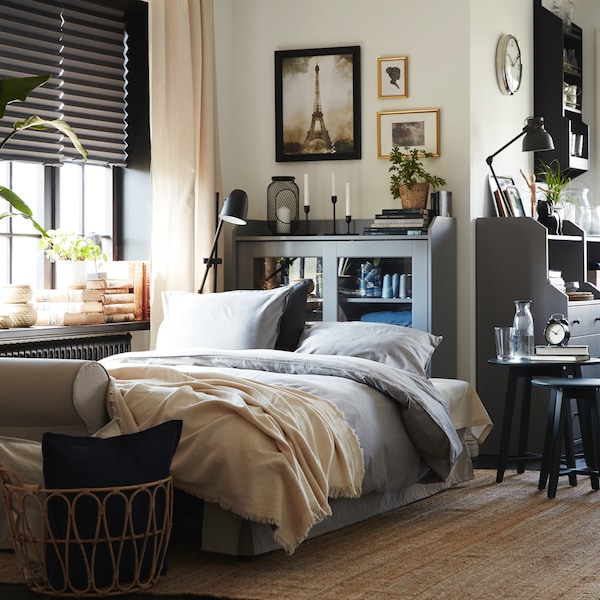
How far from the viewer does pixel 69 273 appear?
518 centimetres

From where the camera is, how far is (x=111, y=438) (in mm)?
3033

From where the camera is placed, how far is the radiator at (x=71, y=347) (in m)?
4.75

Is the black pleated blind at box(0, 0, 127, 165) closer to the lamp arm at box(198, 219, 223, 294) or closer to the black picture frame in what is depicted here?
the lamp arm at box(198, 219, 223, 294)

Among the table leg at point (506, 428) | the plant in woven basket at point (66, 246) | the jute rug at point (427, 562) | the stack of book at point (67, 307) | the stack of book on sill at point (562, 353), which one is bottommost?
the jute rug at point (427, 562)

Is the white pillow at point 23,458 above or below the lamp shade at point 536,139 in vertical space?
below

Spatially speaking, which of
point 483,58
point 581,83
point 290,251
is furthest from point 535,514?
point 581,83

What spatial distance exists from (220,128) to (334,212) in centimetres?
84

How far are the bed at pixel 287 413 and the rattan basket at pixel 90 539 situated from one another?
0.86 feet

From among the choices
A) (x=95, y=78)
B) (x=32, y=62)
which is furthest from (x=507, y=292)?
(x=32, y=62)

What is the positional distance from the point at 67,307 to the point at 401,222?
5.78 ft

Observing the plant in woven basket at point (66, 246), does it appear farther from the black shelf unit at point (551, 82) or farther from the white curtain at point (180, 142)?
the black shelf unit at point (551, 82)

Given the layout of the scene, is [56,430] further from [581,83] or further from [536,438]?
[581,83]

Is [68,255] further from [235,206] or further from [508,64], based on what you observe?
[508,64]

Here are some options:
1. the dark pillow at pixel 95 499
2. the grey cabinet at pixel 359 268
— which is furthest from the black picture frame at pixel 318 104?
the dark pillow at pixel 95 499
